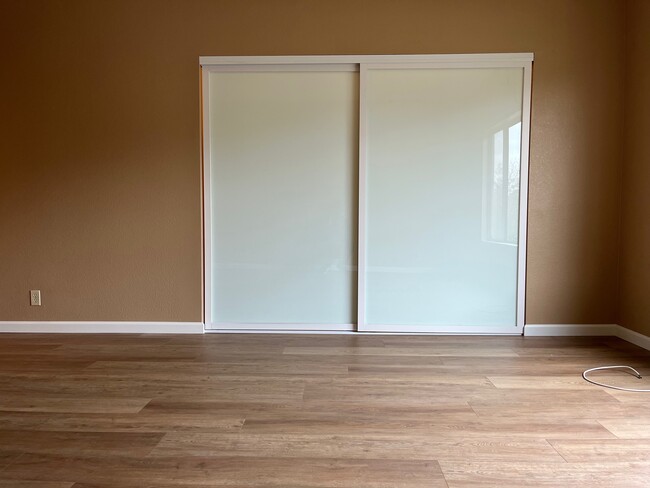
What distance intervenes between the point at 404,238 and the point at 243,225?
50.0 inches

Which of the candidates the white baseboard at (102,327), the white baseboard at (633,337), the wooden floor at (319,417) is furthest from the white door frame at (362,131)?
the white baseboard at (633,337)

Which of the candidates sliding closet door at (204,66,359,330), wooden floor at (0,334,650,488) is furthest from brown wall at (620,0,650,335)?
sliding closet door at (204,66,359,330)

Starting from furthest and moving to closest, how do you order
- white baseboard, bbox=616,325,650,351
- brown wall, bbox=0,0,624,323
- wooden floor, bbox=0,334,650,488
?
brown wall, bbox=0,0,624,323 < white baseboard, bbox=616,325,650,351 < wooden floor, bbox=0,334,650,488

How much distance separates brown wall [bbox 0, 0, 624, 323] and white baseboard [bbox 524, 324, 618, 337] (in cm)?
7

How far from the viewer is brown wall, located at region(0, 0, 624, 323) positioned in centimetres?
312

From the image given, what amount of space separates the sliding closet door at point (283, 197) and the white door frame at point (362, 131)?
0.03 metres

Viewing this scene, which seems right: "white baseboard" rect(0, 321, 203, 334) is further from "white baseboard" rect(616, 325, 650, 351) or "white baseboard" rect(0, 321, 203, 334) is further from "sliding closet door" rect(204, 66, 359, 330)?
"white baseboard" rect(616, 325, 650, 351)

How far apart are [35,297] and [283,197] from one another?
213 centimetres

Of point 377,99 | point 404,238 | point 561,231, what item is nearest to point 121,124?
point 377,99

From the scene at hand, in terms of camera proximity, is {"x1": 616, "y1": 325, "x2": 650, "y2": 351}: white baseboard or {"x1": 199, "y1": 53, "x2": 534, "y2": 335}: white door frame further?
{"x1": 199, "y1": 53, "x2": 534, "y2": 335}: white door frame

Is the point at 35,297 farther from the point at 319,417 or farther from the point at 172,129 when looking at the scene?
the point at 319,417

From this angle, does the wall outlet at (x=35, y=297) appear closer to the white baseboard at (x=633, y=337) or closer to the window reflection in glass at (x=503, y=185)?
the window reflection in glass at (x=503, y=185)

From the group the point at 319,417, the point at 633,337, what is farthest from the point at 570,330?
the point at 319,417

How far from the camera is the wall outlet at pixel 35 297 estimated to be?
3.29 meters
